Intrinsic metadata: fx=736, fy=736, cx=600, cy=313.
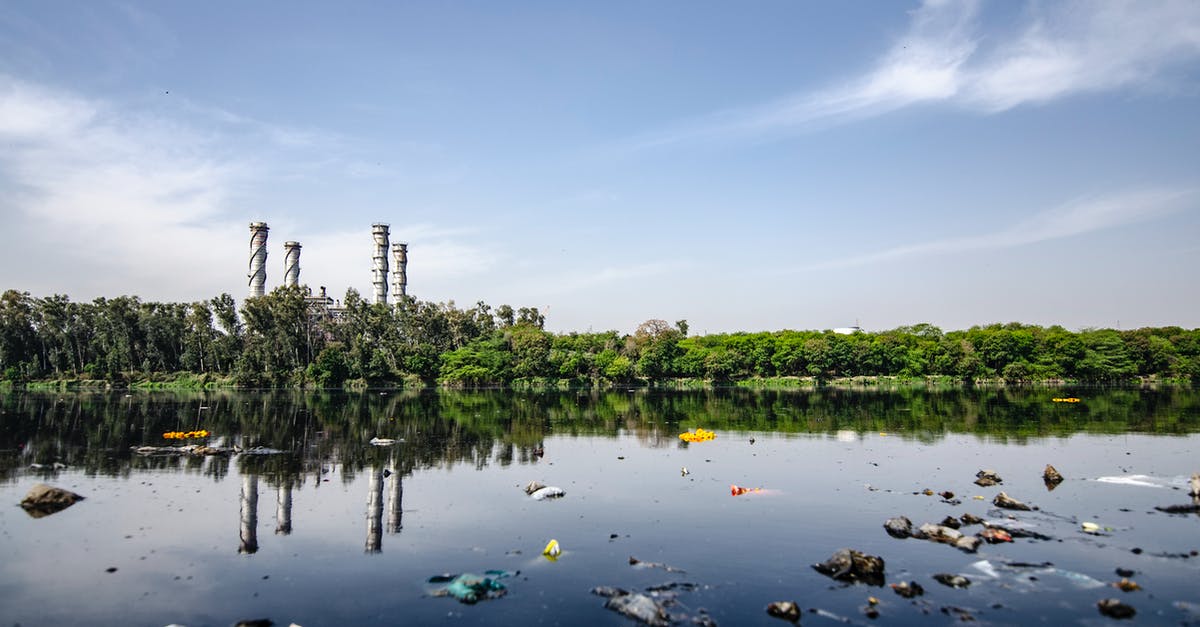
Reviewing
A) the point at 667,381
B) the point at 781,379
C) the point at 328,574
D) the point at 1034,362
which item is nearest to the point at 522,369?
the point at 667,381

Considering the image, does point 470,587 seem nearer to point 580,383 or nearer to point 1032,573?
point 1032,573

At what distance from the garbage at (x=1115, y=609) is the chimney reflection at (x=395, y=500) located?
12.9 m

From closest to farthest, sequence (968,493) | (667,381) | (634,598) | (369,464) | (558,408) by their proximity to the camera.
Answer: (634,598) < (968,493) < (369,464) < (558,408) < (667,381)

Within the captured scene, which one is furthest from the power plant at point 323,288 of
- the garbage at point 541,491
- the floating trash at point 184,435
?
the garbage at point 541,491

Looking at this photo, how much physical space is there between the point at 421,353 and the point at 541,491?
70.1 meters

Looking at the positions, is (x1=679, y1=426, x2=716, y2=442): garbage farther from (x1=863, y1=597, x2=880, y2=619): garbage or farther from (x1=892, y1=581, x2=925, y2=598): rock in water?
(x1=863, y1=597, x2=880, y2=619): garbage

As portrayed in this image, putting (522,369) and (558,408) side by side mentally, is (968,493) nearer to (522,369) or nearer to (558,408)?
(558,408)

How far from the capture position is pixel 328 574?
13.1m

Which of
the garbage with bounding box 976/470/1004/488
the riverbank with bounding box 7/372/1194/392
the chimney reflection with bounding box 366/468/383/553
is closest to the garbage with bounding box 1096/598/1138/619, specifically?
the garbage with bounding box 976/470/1004/488

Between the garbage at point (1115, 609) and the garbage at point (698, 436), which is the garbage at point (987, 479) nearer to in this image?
the garbage at point (1115, 609)

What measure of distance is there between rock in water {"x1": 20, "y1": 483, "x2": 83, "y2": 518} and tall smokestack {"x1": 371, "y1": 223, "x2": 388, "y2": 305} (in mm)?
112997

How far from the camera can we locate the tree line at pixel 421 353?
84875 mm

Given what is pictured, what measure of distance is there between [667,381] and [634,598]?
82527 millimetres

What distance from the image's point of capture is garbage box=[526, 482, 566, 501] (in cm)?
1948
